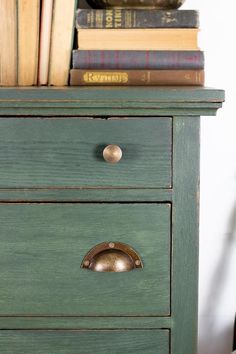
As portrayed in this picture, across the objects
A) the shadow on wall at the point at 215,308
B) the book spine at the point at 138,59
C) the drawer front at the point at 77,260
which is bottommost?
the shadow on wall at the point at 215,308

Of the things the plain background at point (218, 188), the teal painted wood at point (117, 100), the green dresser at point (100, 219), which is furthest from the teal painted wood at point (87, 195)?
the plain background at point (218, 188)

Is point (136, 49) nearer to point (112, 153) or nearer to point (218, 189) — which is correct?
point (112, 153)

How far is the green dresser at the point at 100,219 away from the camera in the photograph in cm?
88

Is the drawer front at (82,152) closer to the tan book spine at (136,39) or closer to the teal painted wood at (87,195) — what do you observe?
the teal painted wood at (87,195)

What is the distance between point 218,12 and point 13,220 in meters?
0.74

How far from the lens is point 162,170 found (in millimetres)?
894

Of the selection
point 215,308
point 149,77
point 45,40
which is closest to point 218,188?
point 215,308

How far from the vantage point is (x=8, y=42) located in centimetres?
106

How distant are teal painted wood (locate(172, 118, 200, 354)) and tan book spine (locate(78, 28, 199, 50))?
0.21 m

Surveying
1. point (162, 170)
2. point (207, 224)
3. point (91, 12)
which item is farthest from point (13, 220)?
point (207, 224)

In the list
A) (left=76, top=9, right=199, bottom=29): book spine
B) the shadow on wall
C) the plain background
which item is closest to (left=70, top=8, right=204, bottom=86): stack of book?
(left=76, top=9, right=199, bottom=29): book spine

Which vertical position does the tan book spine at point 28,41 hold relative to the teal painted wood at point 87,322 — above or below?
above

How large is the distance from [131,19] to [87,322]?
0.52 metres

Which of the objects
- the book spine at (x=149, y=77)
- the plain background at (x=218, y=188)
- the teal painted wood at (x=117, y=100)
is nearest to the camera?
the teal painted wood at (x=117, y=100)
